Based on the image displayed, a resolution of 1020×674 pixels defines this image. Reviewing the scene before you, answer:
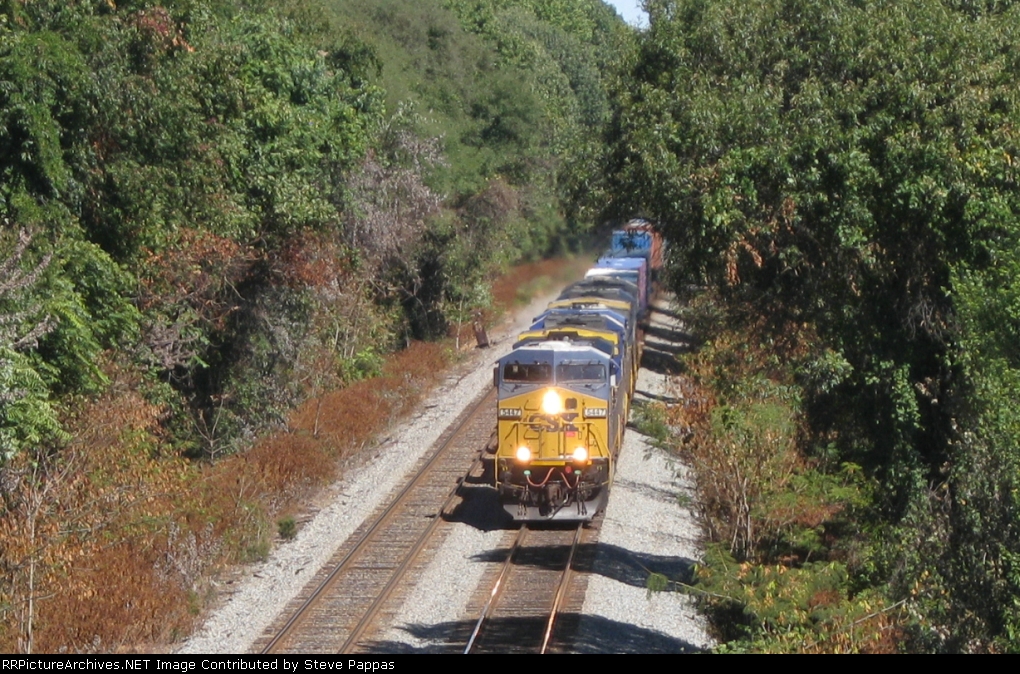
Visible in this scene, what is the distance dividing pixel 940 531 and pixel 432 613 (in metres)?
7.37

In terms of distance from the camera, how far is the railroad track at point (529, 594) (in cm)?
1310

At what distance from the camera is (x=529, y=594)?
15.0 metres

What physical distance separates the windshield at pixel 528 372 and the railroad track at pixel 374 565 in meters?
2.74

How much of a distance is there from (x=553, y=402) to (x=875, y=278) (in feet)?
24.1

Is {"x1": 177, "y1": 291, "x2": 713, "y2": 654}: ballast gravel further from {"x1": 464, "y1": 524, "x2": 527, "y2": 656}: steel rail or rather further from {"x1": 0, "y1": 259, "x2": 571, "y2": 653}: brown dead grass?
{"x1": 0, "y1": 259, "x2": 571, "y2": 653}: brown dead grass

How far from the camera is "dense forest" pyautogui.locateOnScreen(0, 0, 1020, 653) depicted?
1002cm

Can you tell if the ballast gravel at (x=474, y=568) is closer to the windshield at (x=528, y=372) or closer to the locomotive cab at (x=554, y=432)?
the locomotive cab at (x=554, y=432)

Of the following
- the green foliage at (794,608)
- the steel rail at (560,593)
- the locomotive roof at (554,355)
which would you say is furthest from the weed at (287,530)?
the green foliage at (794,608)

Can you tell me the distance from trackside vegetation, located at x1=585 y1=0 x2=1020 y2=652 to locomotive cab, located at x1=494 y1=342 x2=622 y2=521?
435 cm

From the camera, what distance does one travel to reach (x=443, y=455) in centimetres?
2323

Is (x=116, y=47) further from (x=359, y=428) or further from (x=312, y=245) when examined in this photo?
(x=359, y=428)

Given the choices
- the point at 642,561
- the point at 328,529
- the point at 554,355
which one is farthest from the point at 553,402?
the point at 328,529

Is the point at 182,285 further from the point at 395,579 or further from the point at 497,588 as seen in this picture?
the point at 497,588

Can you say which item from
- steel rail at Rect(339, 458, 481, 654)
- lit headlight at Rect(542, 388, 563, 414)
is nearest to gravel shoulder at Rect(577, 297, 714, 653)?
lit headlight at Rect(542, 388, 563, 414)
